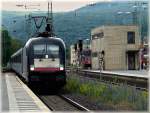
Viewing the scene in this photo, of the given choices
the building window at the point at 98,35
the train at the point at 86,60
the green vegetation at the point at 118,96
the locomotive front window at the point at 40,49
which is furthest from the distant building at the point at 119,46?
the locomotive front window at the point at 40,49

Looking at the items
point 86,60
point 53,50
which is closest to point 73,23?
point 86,60

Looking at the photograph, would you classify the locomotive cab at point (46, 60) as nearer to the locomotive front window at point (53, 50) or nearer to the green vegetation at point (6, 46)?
the locomotive front window at point (53, 50)

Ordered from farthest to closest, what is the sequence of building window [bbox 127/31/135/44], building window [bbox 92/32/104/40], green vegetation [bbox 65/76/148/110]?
building window [bbox 92/32/104/40] → building window [bbox 127/31/135/44] → green vegetation [bbox 65/76/148/110]

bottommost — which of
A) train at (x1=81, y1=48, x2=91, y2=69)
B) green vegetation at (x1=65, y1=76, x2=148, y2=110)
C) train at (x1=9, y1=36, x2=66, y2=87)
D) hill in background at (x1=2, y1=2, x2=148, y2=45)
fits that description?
train at (x1=81, y1=48, x2=91, y2=69)

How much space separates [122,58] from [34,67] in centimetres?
5709

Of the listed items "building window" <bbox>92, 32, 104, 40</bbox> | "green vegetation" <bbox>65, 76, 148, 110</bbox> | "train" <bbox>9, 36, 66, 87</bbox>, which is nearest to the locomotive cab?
"train" <bbox>9, 36, 66, 87</bbox>

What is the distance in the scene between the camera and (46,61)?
29156mm

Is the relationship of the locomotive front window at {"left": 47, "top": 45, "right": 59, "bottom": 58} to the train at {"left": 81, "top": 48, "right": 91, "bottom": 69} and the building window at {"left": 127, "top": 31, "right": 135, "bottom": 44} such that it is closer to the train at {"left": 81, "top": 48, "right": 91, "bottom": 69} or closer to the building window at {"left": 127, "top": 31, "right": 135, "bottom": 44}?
the building window at {"left": 127, "top": 31, "right": 135, "bottom": 44}

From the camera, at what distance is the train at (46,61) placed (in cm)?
2892

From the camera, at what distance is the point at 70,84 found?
34.6 metres

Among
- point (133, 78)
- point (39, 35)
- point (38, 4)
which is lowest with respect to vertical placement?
point (133, 78)

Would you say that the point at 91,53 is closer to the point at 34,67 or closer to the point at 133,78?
the point at 133,78

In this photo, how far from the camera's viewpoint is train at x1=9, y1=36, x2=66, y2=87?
94.9 ft

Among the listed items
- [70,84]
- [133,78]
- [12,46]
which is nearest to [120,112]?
[70,84]
